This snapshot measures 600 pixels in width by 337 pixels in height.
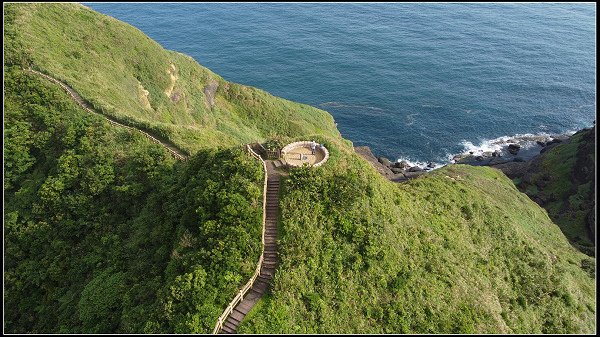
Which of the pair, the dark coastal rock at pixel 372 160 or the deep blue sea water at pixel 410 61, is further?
the deep blue sea water at pixel 410 61

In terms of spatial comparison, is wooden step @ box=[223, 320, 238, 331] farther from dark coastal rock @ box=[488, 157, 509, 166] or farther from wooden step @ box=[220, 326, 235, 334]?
dark coastal rock @ box=[488, 157, 509, 166]

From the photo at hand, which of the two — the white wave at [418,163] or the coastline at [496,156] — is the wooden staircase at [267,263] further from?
the white wave at [418,163]

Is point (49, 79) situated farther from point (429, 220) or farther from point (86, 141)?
point (429, 220)

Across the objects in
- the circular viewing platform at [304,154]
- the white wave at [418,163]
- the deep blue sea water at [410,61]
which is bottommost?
the white wave at [418,163]

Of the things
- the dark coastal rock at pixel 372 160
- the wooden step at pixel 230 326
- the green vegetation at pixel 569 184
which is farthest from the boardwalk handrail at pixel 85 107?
the green vegetation at pixel 569 184

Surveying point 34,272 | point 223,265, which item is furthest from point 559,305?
point 34,272
